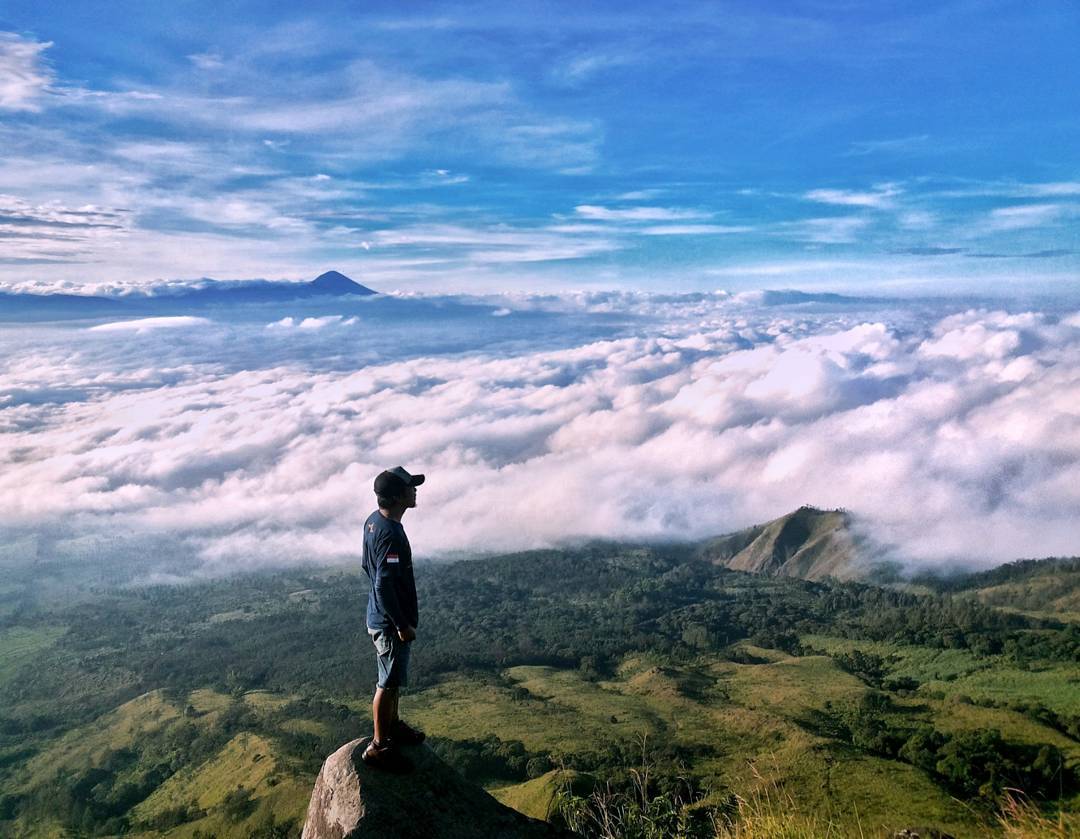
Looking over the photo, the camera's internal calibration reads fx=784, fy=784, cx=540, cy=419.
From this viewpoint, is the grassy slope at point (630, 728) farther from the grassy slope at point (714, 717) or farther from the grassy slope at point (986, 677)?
the grassy slope at point (986, 677)

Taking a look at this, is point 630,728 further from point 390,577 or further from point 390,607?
point 390,577

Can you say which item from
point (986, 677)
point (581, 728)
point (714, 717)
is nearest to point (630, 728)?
point (581, 728)

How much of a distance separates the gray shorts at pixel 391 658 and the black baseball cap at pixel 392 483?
2.27m

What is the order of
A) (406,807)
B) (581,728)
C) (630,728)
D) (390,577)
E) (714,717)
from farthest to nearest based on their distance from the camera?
(714,717) → (581,728) → (630,728) → (390,577) → (406,807)

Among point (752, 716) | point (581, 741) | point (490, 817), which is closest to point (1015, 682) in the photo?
point (752, 716)

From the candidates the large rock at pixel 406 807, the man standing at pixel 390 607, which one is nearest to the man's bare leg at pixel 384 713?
the man standing at pixel 390 607

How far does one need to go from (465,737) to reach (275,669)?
273ft

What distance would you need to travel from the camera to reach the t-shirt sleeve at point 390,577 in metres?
12.5

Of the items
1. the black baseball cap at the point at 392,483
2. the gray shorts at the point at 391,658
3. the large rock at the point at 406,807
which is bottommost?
the large rock at the point at 406,807

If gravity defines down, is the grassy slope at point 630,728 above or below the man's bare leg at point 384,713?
below

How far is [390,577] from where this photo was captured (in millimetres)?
12547

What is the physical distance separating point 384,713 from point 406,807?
147cm

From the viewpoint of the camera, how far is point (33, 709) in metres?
182

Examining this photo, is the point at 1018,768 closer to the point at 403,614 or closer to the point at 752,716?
the point at 752,716
